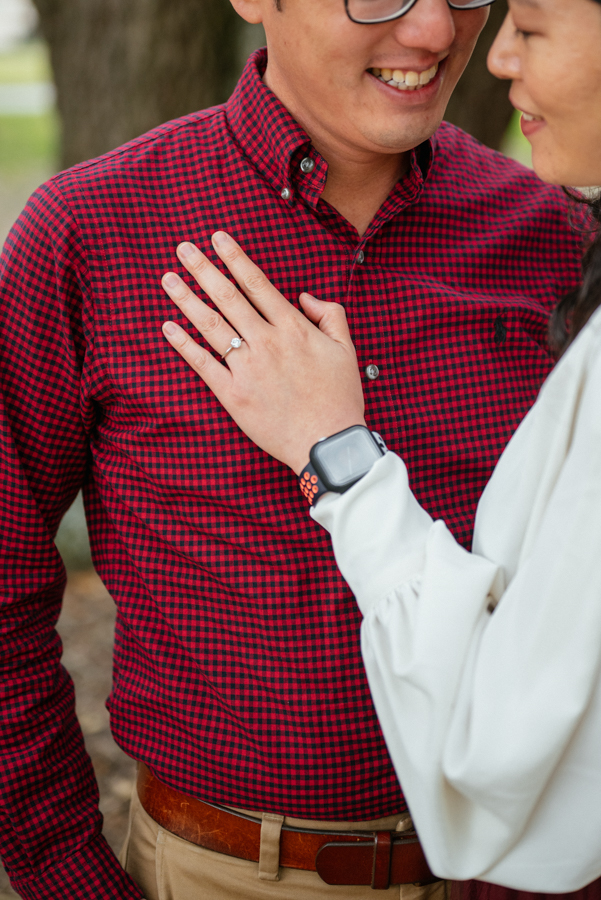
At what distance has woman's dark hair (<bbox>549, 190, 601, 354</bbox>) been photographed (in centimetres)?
130

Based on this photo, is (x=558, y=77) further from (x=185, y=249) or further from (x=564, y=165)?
(x=185, y=249)

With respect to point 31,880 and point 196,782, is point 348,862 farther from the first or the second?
point 31,880

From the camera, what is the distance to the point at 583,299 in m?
1.30

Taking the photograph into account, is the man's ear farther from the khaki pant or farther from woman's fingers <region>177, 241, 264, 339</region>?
the khaki pant

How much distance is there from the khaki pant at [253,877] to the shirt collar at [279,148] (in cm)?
117

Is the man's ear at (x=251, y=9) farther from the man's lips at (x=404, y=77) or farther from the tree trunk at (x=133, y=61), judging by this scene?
the tree trunk at (x=133, y=61)

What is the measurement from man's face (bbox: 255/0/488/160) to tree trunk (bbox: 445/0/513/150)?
2.07m

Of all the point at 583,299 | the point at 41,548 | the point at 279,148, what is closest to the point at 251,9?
the point at 279,148

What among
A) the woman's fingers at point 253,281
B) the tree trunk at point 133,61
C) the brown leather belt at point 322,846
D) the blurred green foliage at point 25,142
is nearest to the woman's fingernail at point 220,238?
the woman's fingers at point 253,281

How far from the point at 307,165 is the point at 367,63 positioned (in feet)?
0.69

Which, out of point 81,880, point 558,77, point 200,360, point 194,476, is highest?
point 558,77

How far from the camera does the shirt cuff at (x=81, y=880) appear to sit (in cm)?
156

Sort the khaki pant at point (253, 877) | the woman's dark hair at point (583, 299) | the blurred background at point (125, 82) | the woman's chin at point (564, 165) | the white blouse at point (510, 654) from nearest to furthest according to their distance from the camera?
1. the white blouse at point (510, 654)
2. the woman's chin at point (564, 165)
3. the woman's dark hair at point (583, 299)
4. the khaki pant at point (253, 877)
5. the blurred background at point (125, 82)

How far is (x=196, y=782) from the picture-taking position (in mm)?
1530
